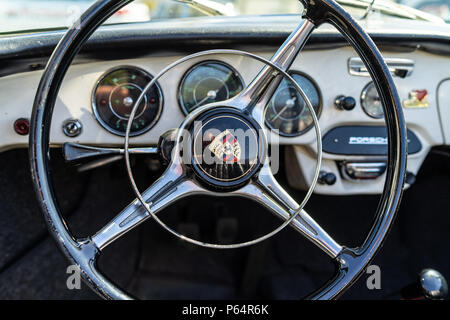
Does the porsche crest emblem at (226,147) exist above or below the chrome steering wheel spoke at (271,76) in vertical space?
below

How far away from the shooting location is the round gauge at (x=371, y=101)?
1.61 meters

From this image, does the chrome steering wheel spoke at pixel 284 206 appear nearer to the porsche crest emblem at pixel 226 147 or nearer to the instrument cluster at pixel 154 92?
the porsche crest emblem at pixel 226 147

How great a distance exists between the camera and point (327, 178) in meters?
1.74

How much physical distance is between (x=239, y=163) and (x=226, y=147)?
0.18 feet

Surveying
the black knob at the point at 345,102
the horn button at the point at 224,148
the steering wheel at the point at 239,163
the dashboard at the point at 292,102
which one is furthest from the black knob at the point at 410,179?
the horn button at the point at 224,148

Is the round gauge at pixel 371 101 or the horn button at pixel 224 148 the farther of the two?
the round gauge at pixel 371 101

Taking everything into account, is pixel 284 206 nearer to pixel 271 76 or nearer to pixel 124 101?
pixel 271 76

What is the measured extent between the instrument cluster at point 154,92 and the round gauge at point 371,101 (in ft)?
0.62

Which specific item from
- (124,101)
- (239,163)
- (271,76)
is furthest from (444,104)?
(124,101)

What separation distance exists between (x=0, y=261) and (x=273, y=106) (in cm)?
128

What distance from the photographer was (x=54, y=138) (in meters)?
1.44

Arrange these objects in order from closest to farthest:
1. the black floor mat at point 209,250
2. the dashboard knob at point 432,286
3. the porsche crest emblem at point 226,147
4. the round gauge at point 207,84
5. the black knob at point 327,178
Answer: the porsche crest emblem at point 226,147, the dashboard knob at point 432,286, the round gauge at point 207,84, the black knob at point 327,178, the black floor mat at point 209,250
